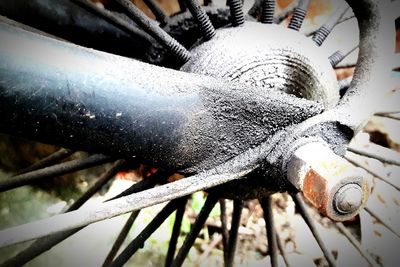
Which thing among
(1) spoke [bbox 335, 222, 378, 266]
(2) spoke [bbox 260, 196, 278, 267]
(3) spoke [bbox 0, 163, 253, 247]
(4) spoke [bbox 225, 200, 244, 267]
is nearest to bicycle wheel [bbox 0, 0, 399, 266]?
(3) spoke [bbox 0, 163, 253, 247]

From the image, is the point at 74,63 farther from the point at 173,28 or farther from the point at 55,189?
the point at 55,189

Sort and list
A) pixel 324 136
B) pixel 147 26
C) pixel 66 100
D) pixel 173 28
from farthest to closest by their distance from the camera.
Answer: pixel 173 28 < pixel 147 26 < pixel 324 136 < pixel 66 100

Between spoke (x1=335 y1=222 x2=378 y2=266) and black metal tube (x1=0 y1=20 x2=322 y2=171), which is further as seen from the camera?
spoke (x1=335 y1=222 x2=378 y2=266)

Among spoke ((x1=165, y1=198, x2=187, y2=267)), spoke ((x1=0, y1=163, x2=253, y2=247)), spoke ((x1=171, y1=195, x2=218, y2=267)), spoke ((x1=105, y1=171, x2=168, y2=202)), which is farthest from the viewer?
spoke ((x1=165, y1=198, x2=187, y2=267))

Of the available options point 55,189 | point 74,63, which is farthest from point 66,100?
point 55,189

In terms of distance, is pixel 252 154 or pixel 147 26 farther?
pixel 147 26

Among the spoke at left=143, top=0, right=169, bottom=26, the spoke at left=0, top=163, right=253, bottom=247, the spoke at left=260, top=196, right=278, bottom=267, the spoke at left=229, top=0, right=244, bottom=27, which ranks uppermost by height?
the spoke at left=143, top=0, right=169, bottom=26

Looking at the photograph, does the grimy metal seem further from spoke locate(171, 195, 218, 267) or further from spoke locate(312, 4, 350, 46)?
spoke locate(171, 195, 218, 267)

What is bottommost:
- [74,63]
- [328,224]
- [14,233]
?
[328,224]
